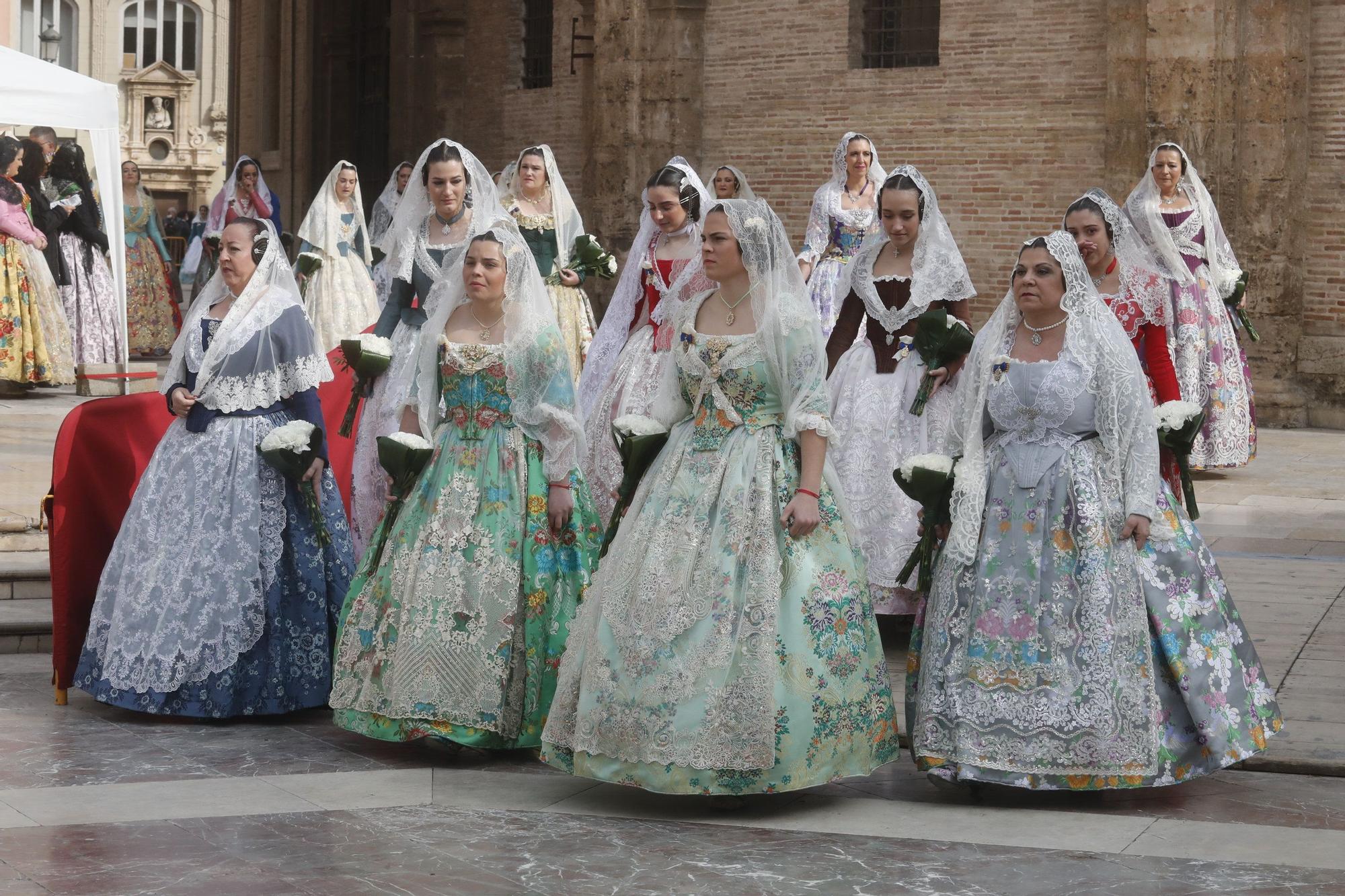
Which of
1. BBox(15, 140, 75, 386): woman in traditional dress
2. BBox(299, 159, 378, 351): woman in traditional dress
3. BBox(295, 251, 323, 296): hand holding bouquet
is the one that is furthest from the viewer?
BBox(15, 140, 75, 386): woman in traditional dress

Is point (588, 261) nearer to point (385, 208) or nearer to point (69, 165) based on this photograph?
point (385, 208)

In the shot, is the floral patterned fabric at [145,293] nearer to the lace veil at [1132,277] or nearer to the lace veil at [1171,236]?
the lace veil at [1171,236]

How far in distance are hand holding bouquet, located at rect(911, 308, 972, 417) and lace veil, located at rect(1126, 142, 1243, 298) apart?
16.1 ft

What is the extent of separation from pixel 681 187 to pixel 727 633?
3.79 metres

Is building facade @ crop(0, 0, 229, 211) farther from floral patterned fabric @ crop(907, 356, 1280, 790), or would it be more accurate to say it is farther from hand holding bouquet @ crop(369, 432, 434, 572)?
floral patterned fabric @ crop(907, 356, 1280, 790)

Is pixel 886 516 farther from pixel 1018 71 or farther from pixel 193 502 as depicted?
pixel 1018 71

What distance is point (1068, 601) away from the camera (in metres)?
5.72

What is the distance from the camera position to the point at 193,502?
7020 millimetres

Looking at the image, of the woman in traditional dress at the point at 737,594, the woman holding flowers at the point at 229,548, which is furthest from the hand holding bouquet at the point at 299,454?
the woman in traditional dress at the point at 737,594

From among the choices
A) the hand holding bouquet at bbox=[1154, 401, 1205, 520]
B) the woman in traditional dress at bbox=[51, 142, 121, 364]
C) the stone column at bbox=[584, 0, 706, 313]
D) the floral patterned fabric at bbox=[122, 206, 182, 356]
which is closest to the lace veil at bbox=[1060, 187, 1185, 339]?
the hand holding bouquet at bbox=[1154, 401, 1205, 520]

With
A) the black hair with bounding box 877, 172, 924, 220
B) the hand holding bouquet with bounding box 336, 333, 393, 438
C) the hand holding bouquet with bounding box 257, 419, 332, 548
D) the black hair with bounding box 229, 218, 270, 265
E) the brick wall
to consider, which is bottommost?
the hand holding bouquet with bounding box 257, 419, 332, 548

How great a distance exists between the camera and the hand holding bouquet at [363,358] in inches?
302

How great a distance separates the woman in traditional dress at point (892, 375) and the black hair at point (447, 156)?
1.82 m

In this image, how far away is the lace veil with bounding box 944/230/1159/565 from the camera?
5.84 metres
